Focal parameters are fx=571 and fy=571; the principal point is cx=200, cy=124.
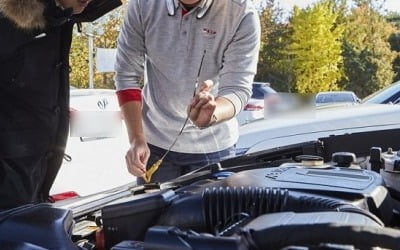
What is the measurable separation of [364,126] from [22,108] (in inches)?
110

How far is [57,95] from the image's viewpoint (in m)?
1.81

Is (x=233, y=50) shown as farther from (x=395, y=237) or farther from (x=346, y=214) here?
(x=395, y=237)

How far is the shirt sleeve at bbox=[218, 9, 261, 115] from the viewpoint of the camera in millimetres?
2264

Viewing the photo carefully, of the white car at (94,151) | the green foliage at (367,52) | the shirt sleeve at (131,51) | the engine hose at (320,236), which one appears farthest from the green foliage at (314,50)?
the engine hose at (320,236)

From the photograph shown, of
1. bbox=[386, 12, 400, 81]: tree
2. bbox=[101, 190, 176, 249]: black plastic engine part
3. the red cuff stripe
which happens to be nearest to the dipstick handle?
the red cuff stripe

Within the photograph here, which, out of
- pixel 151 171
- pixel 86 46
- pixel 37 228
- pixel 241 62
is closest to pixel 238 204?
pixel 37 228

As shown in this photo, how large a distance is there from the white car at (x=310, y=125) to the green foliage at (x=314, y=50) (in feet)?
39.9

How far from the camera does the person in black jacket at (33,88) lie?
1.69 metres

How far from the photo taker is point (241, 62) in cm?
228


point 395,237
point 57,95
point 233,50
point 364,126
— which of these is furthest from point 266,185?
point 364,126

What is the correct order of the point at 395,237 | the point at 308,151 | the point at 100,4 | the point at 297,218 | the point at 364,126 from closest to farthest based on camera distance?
1. the point at 395,237
2. the point at 297,218
3. the point at 100,4
4. the point at 308,151
5. the point at 364,126

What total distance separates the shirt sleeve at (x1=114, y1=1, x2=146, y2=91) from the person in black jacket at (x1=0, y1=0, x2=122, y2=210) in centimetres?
52

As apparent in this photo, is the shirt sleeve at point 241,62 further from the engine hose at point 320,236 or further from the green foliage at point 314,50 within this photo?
the green foliage at point 314,50

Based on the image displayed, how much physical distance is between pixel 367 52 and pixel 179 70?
21.1 meters
